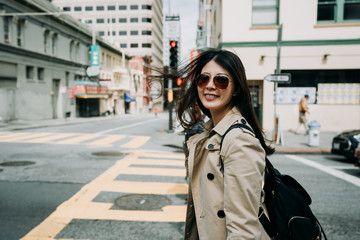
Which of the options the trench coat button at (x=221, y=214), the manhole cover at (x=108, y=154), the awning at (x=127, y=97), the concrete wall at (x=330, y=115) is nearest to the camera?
the trench coat button at (x=221, y=214)

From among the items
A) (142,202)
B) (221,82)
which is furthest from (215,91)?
(142,202)

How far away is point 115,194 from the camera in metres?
5.20

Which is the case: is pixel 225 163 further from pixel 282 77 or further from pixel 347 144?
pixel 282 77

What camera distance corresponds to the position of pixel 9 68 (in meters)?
22.4

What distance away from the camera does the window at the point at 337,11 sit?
48.0ft

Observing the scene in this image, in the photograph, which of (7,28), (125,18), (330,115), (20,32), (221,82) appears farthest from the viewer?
(125,18)

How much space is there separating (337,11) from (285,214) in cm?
1663

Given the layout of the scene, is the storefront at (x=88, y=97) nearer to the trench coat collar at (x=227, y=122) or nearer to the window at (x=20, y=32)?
the window at (x=20, y=32)

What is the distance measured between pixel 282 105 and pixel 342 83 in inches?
136

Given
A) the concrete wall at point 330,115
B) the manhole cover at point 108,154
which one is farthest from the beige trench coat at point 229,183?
the concrete wall at point 330,115

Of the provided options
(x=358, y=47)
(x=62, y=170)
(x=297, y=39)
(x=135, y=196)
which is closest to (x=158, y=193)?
(x=135, y=196)

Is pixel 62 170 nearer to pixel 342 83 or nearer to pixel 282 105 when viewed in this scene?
pixel 282 105

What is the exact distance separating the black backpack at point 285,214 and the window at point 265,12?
49.7 feet

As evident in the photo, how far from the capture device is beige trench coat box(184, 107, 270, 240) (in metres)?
1.32
